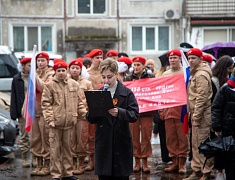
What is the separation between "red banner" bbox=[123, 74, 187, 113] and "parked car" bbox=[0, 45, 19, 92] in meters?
7.61

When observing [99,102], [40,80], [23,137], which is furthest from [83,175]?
[99,102]

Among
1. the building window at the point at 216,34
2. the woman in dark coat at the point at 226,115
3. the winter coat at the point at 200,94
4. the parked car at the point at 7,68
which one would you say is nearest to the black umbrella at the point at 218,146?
the woman in dark coat at the point at 226,115

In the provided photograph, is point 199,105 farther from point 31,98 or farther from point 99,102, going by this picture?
point 31,98

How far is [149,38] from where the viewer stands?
30734mm

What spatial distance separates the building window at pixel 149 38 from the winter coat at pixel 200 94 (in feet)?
69.2

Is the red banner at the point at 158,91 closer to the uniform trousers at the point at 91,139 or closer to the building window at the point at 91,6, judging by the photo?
the uniform trousers at the point at 91,139

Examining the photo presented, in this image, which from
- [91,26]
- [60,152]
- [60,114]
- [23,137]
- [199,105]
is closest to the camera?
[199,105]

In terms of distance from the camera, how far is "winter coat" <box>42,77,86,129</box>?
954 centimetres

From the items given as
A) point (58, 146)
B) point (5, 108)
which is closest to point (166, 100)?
point (58, 146)

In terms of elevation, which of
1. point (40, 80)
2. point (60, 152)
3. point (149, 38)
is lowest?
point (60, 152)

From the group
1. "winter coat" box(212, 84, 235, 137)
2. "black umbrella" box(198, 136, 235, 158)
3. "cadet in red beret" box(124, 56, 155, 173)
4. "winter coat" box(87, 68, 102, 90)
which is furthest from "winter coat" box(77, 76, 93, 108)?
"winter coat" box(212, 84, 235, 137)

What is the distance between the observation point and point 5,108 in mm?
13711

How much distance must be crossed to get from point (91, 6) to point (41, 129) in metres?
20.5

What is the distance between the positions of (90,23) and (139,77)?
1955 centimetres
